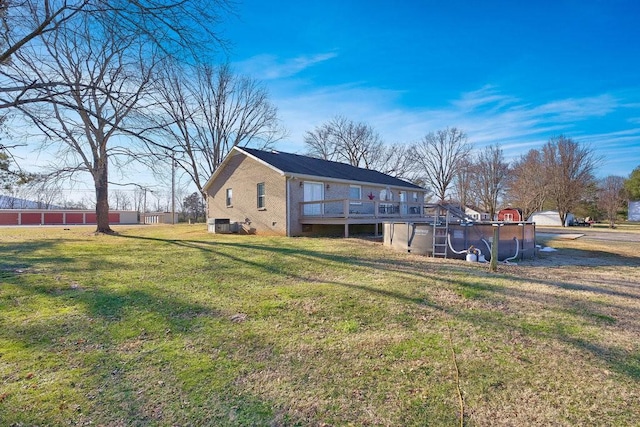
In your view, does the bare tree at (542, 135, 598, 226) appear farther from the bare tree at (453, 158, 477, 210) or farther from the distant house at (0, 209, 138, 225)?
the distant house at (0, 209, 138, 225)

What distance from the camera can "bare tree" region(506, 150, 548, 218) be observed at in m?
35.0

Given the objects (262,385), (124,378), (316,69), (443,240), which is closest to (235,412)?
(262,385)

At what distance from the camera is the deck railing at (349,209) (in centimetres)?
1525

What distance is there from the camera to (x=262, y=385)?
8.93ft

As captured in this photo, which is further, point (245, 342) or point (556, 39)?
point (556, 39)

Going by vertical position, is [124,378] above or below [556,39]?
below

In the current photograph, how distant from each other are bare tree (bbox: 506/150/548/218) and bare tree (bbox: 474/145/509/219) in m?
3.13

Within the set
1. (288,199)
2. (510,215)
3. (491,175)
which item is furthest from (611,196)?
(288,199)

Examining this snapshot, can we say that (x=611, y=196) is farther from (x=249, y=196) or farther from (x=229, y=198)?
(x=229, y=198)

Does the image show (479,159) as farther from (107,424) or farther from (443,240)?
(107,424)

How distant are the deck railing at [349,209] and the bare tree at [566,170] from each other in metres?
22.1

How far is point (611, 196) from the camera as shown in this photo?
35.1m

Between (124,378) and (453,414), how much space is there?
2.64m

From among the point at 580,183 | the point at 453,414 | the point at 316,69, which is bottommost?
the point at 453,414
